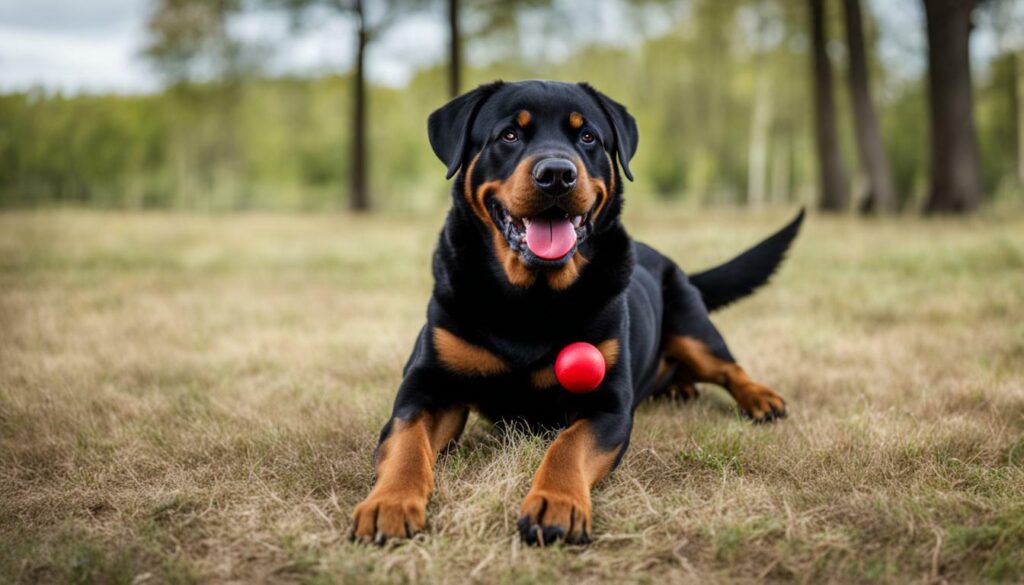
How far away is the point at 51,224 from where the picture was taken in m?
16.0

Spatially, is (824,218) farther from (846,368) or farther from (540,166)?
(540,166)

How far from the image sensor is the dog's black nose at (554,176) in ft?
8.97

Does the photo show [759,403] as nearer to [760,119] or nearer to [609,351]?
[609,351]

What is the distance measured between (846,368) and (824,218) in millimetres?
9436

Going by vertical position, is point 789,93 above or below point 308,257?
above

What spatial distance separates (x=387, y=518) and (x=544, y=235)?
1.11m

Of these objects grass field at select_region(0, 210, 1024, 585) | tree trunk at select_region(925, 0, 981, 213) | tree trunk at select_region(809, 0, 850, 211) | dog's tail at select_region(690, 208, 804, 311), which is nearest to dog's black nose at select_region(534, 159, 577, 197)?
grass field at select_region(0, 210, 1024, 585)

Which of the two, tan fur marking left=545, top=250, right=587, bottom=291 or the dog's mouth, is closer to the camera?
the dog's mouth

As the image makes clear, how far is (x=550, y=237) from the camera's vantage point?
2.88m

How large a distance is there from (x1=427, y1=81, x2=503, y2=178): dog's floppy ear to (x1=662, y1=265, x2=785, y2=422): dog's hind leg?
1516 mm

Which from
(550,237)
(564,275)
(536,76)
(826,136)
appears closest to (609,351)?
(564,275)

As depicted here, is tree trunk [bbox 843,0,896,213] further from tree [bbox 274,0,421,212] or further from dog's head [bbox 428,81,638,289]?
dog's head [bbox 428,81,638,289]

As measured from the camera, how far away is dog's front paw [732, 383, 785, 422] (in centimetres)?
380

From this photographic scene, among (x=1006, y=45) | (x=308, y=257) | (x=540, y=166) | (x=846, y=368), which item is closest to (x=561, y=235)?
(x=540, y=166)
